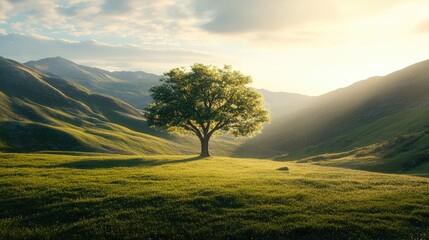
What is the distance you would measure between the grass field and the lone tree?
34260 millimetres

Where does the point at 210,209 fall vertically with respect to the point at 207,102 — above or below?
below

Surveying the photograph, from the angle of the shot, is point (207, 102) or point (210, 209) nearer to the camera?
point (210, 209)

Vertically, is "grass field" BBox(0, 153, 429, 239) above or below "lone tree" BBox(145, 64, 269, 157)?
below

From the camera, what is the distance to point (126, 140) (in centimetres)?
14250

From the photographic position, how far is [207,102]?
2675 inches

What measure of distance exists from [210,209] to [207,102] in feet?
156

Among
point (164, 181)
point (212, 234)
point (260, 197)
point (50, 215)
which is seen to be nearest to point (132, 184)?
point (164, 181)

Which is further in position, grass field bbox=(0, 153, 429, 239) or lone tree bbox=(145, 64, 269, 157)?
lone tree bbox=(145, 64, 269, 157)

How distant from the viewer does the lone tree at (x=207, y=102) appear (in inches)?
2527

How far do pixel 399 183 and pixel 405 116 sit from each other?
119 metres

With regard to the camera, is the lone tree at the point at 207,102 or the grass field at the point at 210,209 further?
the lone tree at the point at 207,102

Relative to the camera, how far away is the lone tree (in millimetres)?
64188

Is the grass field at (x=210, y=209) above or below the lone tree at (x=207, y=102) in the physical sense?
below

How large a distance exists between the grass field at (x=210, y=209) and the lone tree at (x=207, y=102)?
34260mm
